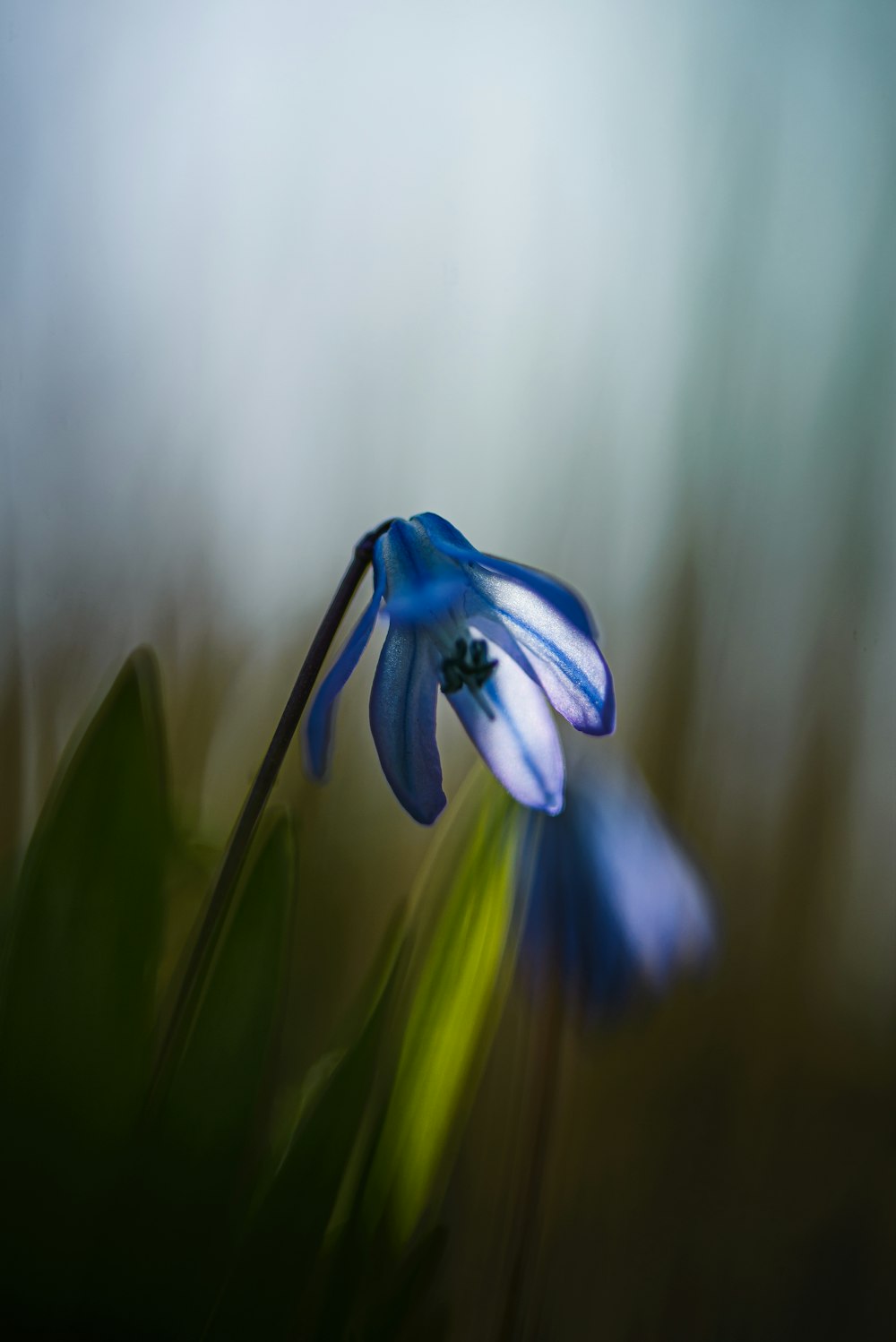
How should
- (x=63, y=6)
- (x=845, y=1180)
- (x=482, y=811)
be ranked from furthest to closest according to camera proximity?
(x=845, y=1180), (x=63, y=6), (x=482, y=811)

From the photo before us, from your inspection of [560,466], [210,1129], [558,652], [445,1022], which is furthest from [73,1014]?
[560,466]

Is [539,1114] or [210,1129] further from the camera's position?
[539,1114]

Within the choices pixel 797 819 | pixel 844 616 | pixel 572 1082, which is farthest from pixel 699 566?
pixel 572 1082

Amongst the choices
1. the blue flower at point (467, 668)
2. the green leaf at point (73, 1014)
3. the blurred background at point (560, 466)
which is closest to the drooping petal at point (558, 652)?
the blue flower at point (467, 668)

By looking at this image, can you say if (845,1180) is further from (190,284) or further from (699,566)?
(190,284)

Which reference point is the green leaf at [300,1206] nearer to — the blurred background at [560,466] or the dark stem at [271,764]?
the dark stem at [271,764]

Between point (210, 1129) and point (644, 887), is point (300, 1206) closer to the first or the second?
point (210, 1129)
